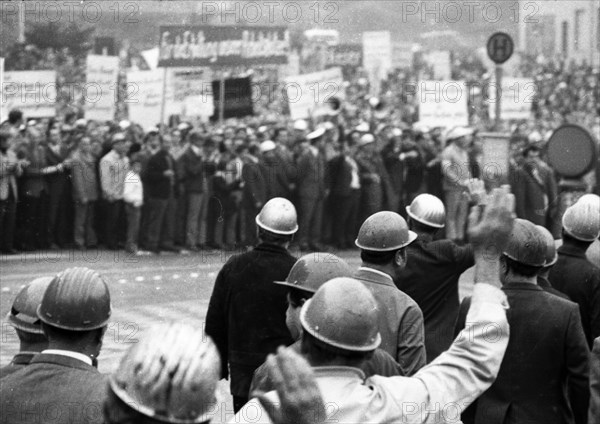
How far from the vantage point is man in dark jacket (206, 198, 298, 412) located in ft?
19.9

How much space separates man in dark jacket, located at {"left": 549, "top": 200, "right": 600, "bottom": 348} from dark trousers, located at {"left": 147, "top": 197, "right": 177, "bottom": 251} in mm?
12577

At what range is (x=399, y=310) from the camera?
5172mm

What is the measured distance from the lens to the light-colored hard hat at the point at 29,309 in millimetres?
4207

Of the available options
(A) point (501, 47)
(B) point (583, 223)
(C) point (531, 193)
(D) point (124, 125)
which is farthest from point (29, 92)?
(B) point (583, 223)

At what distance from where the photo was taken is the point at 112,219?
18.4m

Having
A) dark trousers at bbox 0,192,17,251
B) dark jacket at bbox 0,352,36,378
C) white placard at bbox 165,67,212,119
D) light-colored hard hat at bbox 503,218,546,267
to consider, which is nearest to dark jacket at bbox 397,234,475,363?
light-colored hard hat at bbox 503,218,546,267

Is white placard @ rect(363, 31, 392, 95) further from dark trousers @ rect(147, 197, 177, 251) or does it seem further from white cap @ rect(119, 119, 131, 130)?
dark trousers @ rect(147, 197, 177, 251)

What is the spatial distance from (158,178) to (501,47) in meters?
5.69

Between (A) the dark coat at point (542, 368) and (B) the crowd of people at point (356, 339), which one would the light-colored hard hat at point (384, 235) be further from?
(A) the dark coat at point (542, 368)

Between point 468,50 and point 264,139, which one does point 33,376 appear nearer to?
point 264,139

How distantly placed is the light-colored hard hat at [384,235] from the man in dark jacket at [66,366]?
6.78 feet

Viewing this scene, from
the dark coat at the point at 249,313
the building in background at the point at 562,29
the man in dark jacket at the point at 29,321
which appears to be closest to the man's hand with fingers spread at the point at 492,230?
the man in dark jacket at the point at 29,321

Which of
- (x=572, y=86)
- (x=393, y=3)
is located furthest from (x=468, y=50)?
(x=572, y=86)

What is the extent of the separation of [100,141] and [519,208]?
7616 millimetres
